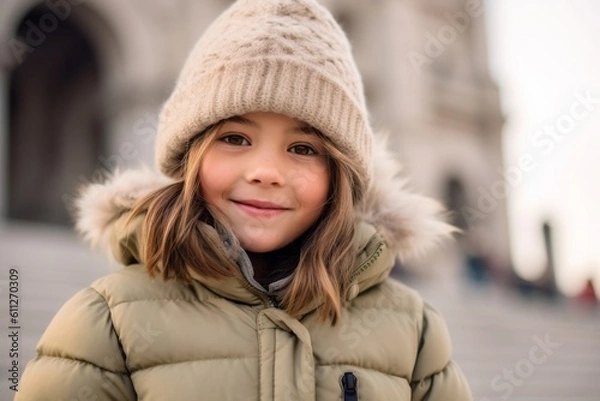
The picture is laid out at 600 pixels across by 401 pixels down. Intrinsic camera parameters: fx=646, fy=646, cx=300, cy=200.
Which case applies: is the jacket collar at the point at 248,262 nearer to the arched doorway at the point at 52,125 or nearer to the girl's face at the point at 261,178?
the girl's face at the point at 261,178

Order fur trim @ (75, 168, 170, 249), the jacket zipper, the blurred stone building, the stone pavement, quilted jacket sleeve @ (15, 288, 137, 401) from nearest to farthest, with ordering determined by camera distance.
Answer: quilted jacket sleeve @ (15, 288, 137, 401) → the jacket zipper → fur trim @ (75, 168, 170, 249) → the stone pavement → the blurred stone building

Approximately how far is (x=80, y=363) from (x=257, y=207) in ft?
1.84

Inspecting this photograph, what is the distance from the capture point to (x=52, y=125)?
13.9m

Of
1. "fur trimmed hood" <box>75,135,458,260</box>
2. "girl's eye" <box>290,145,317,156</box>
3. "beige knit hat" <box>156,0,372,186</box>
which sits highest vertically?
"beige knit hat" <box>156,0,372,186</box>

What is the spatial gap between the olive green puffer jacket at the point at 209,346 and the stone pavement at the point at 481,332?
240cm

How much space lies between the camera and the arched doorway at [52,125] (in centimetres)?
1330

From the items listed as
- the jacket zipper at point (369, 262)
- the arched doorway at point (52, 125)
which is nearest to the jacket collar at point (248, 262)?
the jacket zipper at point (369, 262)

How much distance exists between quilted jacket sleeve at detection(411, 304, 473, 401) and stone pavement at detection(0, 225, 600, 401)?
2.70 metres

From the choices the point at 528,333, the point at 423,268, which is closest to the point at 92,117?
the point at 423,268

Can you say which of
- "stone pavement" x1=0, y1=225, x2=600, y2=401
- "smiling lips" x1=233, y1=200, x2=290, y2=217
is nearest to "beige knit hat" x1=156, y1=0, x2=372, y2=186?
"smiling lips" x1=233, y1=200, x2=290, y2=217

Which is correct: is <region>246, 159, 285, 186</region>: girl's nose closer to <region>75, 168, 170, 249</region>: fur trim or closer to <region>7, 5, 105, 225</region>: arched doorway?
<region>75, 168, 170, 249</region>: fur trim

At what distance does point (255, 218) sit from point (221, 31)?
0.55 m

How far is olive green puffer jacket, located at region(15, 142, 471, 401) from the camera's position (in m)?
1.48

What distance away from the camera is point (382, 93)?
15.4m
